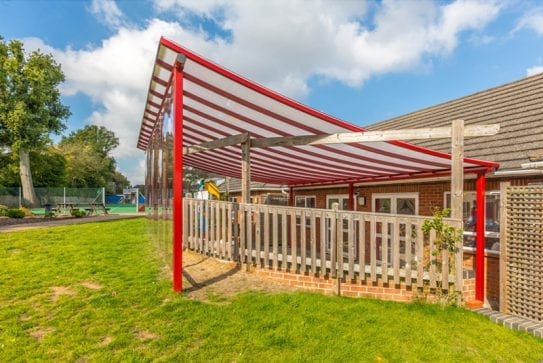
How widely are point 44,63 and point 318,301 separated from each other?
34263mm

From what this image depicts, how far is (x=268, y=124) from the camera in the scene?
6973 mm

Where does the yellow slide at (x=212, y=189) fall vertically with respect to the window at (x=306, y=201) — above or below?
above

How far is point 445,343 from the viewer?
4.63 metres

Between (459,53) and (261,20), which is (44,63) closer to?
(261,20)

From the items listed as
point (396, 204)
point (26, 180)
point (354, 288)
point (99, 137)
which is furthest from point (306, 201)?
point (99, 137)

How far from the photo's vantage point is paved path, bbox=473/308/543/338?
17.4ft

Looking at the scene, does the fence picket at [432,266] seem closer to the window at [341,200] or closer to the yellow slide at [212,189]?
the window at [341,200]

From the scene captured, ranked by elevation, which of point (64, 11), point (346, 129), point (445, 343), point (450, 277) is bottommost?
point (445, 343)

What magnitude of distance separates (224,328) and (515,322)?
490 cm

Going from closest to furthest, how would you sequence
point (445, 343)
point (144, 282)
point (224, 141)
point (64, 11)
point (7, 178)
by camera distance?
point (445, 343) → point (144, 282) → point (224, 141) → point (64, 11) → point (7, 178)

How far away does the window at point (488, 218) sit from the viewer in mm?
7770

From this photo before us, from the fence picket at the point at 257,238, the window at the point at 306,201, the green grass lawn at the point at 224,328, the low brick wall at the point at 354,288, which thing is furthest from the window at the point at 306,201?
the green grass lawn at the point at 224,328

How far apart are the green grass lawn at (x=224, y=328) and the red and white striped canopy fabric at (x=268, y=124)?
317cm

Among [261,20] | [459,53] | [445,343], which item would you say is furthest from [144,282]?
[459,53]
